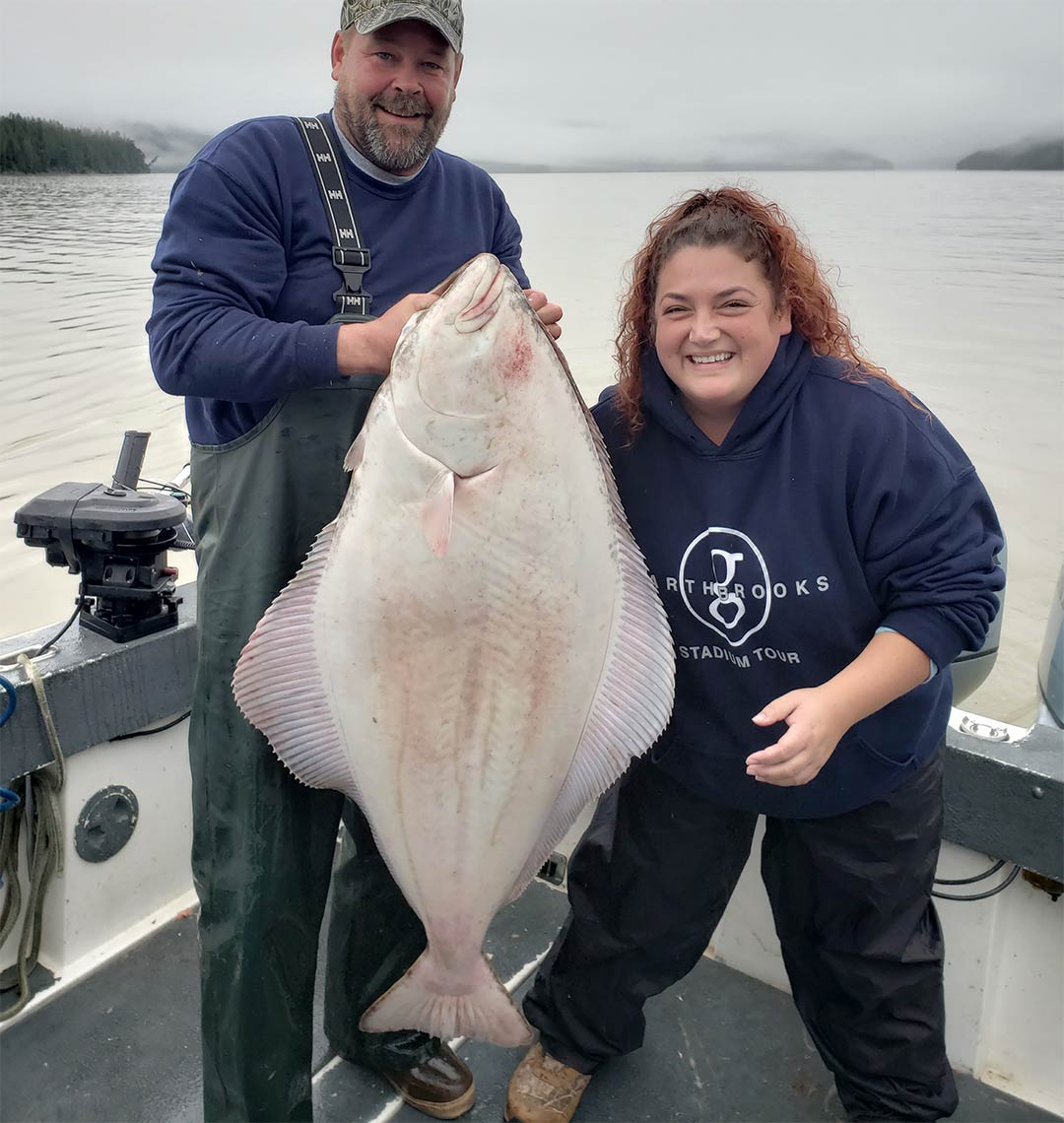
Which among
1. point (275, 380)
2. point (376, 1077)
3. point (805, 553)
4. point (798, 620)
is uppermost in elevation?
point (275, 380)

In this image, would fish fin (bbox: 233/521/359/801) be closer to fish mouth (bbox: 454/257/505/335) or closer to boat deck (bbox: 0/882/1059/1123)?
fish mouth (bbox: 454/257/505/335)

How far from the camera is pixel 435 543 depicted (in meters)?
1.38

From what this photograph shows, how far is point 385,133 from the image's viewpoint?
1718 mm

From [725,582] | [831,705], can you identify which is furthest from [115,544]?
[831,705]

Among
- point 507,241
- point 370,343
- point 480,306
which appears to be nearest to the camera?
point 480,306

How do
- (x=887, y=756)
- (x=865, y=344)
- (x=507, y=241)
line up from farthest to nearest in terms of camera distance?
(x=865, y=344), (x=507, y=241), (x=887, y=756)

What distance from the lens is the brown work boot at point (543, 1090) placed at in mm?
2168

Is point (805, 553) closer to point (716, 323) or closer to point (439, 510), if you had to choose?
point (716, 323)

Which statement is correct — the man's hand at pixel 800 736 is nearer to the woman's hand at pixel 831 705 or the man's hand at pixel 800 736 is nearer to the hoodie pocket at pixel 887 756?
the woman's hand at pixel 831 705

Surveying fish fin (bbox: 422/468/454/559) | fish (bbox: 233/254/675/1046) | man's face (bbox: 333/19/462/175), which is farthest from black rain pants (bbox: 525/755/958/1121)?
man's face (bbox: 333/19/462/175)

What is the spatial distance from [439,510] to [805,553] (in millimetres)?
734

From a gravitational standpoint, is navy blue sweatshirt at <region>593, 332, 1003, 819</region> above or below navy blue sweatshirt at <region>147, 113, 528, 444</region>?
below

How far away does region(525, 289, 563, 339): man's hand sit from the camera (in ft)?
4.78

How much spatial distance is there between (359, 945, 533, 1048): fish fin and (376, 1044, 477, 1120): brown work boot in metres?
0.57
